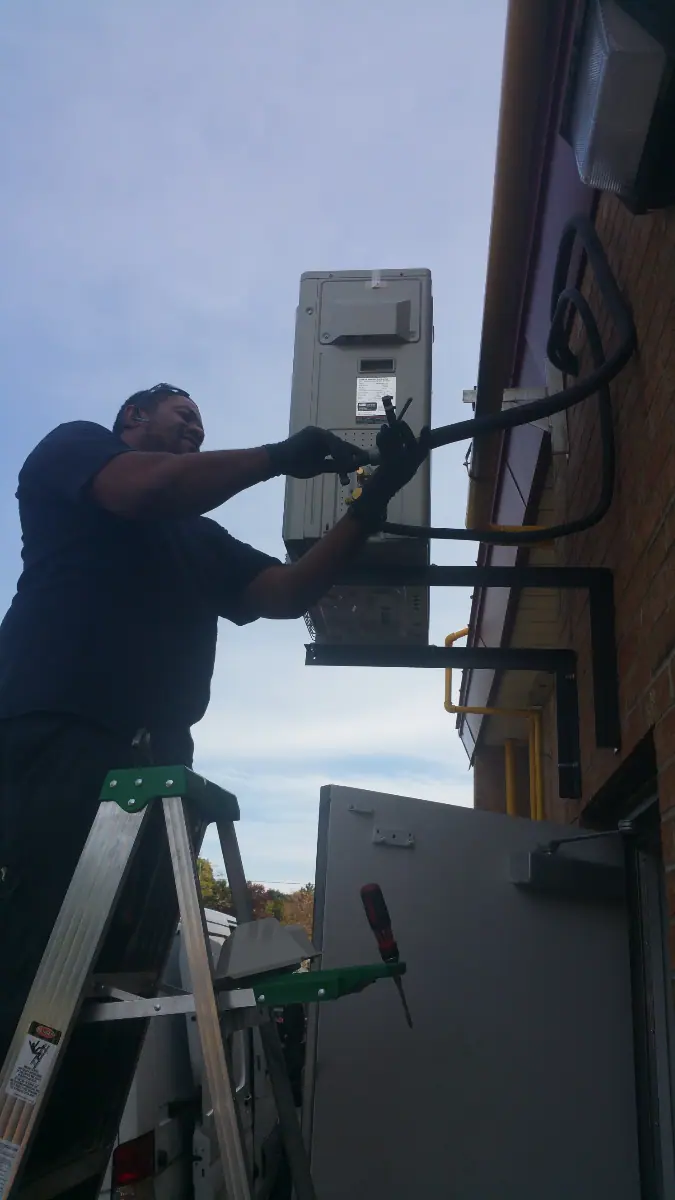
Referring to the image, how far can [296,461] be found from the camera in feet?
6.84

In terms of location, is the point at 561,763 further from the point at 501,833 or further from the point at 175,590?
the point at 175,590

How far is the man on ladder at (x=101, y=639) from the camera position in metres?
1.61

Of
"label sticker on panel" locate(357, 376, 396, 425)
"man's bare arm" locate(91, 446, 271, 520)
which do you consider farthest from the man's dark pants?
"label sticker on panel" locate(357, 376, 396, 425)

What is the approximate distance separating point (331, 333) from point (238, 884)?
197 cm

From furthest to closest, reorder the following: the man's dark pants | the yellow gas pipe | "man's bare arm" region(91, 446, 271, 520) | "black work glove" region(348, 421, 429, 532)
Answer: the yellow gas pipe < "black work glove" region(348, 421, 429, 532) < "man's bare arm" region(91, 446, 271, 520) < the man's dark pants

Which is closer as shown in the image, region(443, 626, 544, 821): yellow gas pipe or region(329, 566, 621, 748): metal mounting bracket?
region(329, 566, 621, 748): metal mounting bracket

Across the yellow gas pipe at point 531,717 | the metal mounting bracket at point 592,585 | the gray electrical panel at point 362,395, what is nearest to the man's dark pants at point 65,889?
the metal mounting bracket at point 592,585

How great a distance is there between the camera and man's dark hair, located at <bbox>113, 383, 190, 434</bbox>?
8.04 feet

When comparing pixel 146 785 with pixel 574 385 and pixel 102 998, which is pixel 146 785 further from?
pixel 574 385

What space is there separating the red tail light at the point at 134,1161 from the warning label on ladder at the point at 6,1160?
1040 mm

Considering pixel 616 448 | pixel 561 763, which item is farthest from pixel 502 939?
pixel 616 448

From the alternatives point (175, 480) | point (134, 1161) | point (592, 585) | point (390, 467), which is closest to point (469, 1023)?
point (134, 1161)

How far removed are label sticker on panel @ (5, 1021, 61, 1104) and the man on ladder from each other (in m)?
0.09

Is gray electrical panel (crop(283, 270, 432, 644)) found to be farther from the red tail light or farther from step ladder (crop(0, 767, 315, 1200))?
the red tail light
